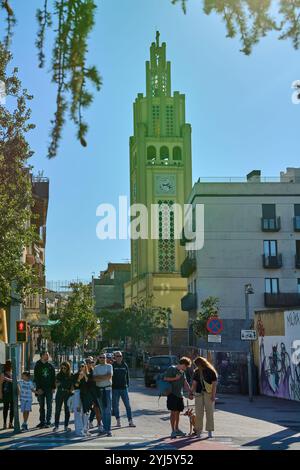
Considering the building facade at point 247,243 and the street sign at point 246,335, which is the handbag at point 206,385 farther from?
the building facade at point 247,243

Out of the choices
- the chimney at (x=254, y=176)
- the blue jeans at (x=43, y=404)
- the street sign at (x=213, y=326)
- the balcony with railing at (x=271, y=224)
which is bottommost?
the blue jeans at (x=43, y=404)

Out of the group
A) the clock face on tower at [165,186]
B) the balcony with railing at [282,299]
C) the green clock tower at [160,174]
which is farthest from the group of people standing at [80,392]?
the clock face on tower at [165,186]

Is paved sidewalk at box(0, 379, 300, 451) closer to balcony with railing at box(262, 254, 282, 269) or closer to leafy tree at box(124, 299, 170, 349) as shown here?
balcony with railing at box(262, 254, 282, 269)

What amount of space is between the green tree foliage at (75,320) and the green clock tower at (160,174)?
14.7m

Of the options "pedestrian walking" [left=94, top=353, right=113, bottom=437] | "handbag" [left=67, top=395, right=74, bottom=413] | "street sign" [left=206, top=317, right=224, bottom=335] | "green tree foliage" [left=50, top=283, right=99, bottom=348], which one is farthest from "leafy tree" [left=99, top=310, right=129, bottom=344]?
"pedestrian walking" [left=94, top=353, right=113, bottom=437]

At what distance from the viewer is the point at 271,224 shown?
53062 millimetres

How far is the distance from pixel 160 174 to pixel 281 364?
53749 mm

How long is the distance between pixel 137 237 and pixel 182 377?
209ft

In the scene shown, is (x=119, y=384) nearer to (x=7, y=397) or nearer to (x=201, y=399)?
(x=7, y=397)

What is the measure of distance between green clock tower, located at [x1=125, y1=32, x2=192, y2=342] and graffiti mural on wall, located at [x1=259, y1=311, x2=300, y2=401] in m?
44.9

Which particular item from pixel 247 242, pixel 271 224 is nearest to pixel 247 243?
pixel 247 242

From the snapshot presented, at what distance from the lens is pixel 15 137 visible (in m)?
20.3

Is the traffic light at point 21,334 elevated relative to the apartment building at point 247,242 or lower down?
lower down

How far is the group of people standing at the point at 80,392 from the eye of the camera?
1491 centimetres
